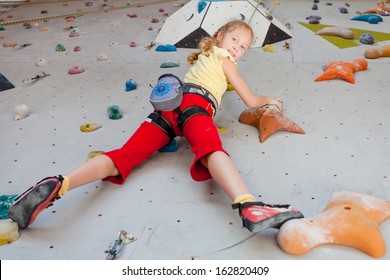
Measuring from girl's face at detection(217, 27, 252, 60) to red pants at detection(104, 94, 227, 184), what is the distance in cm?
29

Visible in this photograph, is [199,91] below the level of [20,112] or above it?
above

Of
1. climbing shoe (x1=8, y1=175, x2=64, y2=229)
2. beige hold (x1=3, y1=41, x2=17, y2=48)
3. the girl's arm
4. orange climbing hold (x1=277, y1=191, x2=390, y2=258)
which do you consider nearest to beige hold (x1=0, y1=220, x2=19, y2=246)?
climbing shoe (x1=8, y1=175, x2=64, y2=229)

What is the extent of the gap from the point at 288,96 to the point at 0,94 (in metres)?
1.57

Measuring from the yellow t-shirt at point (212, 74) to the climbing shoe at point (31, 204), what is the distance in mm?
750

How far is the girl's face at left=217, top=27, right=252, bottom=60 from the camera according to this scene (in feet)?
5.78

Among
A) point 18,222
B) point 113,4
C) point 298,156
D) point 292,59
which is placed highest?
point 18,222

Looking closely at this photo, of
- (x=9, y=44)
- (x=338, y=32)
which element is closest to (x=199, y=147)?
(x=338, y=32)

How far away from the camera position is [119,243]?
3.78 ft

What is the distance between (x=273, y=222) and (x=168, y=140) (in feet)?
2.04

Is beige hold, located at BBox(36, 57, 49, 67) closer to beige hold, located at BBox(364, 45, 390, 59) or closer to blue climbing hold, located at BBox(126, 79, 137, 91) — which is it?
blue climbing hold, located at BBox(126, 79, 137, 91)

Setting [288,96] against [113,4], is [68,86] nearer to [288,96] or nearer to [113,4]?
[288,96]

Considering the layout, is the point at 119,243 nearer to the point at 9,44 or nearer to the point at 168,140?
the point at 168,140

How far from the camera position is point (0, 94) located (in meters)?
2.36
